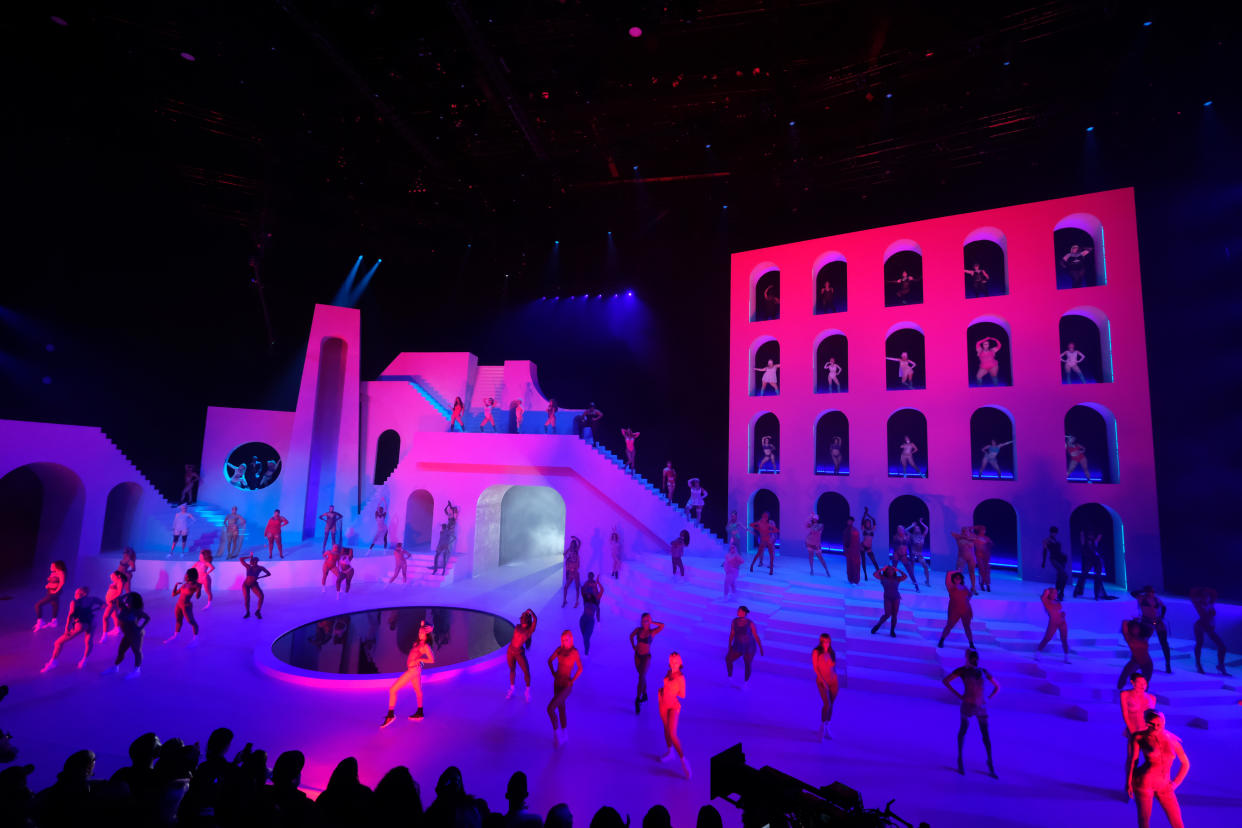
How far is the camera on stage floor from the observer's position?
9.80 feet

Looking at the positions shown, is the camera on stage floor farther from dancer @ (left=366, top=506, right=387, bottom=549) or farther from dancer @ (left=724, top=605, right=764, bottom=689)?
dancer @ (left=366, top=506, right=387, bottom=549)

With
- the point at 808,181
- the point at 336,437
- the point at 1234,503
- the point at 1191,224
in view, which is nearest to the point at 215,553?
the point at 336,437

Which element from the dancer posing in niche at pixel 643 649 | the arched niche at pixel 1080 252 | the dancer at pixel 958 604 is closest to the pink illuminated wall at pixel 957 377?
the arched niche at pixel 1080 252

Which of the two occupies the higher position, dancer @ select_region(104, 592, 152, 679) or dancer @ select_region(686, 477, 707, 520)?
dancer @ select_region(686, 477, 707, 520)

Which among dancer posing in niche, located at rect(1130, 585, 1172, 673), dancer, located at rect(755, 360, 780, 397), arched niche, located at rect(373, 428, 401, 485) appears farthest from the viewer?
arched niche, located at rect(373, 428, 401, 485)

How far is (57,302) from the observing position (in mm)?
13328

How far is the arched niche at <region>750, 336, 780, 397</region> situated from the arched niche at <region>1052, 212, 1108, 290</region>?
285 inches

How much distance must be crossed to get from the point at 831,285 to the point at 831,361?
2.48 meters

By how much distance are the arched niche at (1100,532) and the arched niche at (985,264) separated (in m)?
5.85

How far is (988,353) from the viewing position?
13.5m

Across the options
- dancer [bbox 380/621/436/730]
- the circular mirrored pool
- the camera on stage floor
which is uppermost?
the camera on stage floor

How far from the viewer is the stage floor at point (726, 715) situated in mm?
5406

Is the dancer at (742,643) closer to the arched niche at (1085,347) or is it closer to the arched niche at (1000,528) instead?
the arched niche at (1000,528)

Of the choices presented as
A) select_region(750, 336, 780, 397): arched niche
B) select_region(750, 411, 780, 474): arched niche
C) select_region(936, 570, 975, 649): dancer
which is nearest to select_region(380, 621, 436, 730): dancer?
select_region(936, 570, 975, 649): dancer
